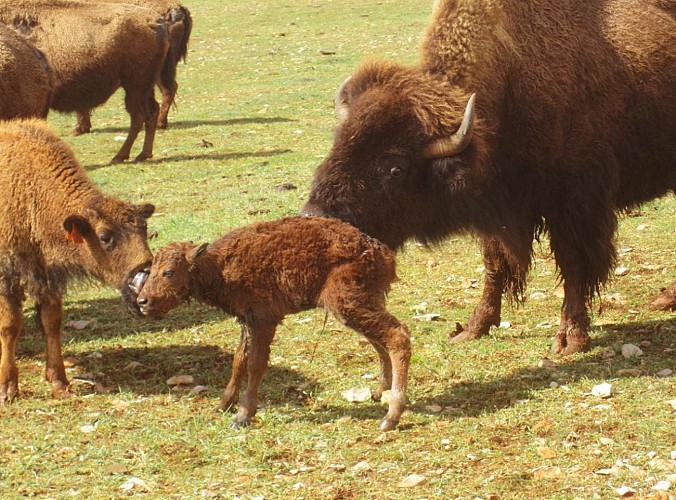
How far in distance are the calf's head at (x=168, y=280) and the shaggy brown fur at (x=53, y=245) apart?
27.2 inches

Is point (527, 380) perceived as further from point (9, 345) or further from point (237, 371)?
point (9, 345)

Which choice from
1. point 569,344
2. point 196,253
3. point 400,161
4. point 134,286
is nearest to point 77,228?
point 134,286

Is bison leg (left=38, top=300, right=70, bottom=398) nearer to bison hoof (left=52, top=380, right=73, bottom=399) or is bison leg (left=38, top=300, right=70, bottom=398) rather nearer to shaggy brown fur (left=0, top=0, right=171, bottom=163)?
bison hoof (left=52, top=380, right=73, bottom=399)

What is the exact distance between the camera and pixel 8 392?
6527 mm

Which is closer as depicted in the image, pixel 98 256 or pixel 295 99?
pixel 98 256

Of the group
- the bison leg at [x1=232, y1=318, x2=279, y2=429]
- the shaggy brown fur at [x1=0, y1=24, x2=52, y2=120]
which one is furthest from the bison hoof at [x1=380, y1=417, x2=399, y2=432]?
the shaggy brown fur at [x1=0, y1=24, x2=52, y2=120]

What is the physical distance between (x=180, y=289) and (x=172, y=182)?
7.35 metres

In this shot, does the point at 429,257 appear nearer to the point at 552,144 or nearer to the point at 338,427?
the point at 552,144

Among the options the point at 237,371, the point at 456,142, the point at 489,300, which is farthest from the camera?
the point at 489,300

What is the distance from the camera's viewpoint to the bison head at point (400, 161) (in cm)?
632

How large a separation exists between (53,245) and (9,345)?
2.22ft

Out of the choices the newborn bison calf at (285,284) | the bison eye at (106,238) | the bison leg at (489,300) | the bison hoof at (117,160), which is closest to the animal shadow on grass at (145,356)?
the newborn bison calf at (285,284)

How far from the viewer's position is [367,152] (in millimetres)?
6418

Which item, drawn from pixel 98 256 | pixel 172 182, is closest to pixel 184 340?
pixel 98 256
